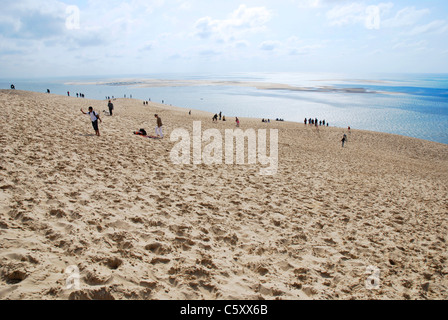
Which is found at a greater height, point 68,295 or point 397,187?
point 68,295

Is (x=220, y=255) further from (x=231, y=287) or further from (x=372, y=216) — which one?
(x=372, y=216)

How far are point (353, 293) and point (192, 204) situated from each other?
4021 mm

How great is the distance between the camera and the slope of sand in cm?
356

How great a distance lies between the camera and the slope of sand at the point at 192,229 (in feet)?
11.7

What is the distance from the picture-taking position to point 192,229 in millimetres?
5242

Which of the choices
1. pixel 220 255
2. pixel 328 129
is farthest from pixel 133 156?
pixel 328 129

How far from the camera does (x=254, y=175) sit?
10.1m

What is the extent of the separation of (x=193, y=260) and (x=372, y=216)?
5.97 m

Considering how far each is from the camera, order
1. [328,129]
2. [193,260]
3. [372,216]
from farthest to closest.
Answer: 1. [328,129]
2. [372,216]
3. [193,260]

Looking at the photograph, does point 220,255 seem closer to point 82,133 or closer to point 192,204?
point 192,204

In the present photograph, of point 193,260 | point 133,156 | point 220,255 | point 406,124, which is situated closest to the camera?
point 193,260
